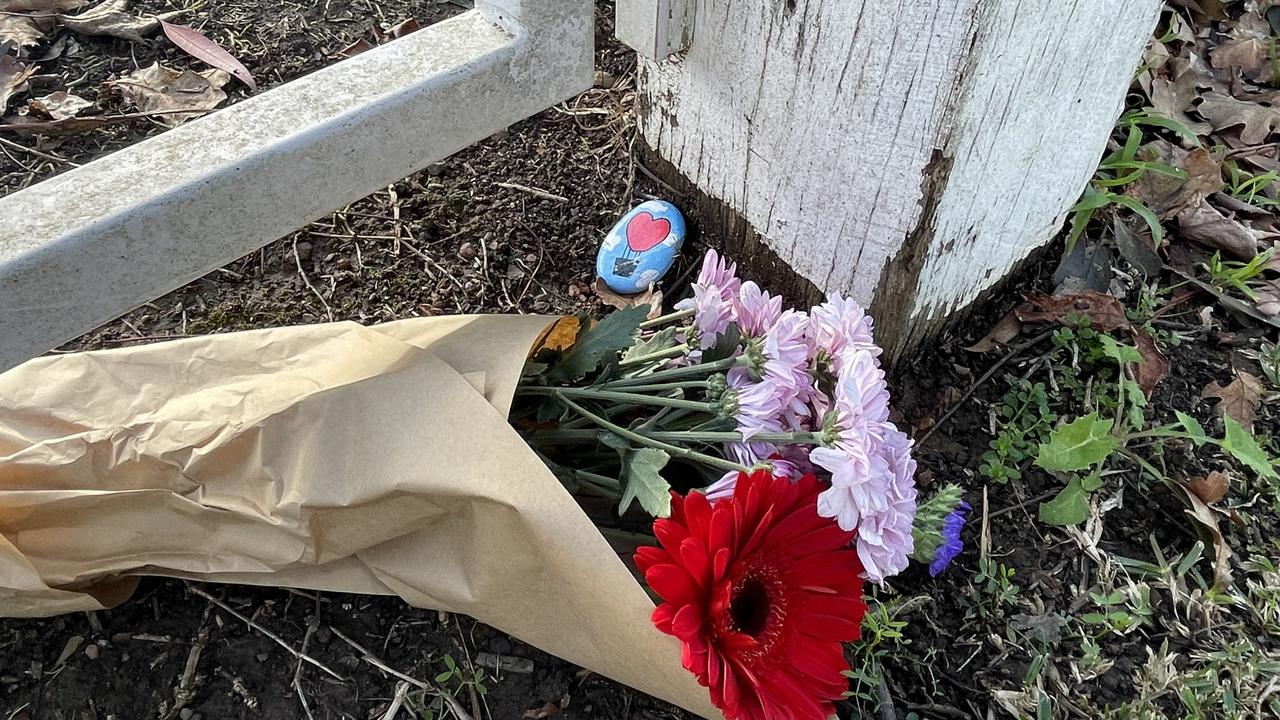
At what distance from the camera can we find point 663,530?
949 mm

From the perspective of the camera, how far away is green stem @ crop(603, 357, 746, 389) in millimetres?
1112

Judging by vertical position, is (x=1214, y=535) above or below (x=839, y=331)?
below

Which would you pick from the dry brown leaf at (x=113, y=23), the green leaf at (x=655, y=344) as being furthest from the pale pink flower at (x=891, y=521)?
the dry brown leaf at (x=113, y=23)

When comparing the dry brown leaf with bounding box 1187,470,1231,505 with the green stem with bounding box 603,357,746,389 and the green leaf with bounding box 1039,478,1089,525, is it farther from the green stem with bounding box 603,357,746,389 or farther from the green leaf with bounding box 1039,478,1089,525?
the green stem with bounding box 603,357,746,389

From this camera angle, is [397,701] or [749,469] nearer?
[749,469]

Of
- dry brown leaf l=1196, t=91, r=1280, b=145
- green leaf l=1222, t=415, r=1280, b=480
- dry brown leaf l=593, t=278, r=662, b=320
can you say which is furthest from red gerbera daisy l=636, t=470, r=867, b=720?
dry brown leaf l=1196, t=91, r=1280, b=145

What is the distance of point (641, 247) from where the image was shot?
1.59 meters

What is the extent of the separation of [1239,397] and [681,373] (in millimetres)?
1030

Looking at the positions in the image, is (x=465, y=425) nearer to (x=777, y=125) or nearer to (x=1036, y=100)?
(x=777, y=125)

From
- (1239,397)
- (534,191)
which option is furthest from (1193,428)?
(534,191)

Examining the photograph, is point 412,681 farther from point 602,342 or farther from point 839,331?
point 839,331

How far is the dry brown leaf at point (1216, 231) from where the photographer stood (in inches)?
67.9

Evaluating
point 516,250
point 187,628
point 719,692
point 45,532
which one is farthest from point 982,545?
point 45,532

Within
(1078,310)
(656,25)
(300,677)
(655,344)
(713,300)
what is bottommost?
(300,677)
